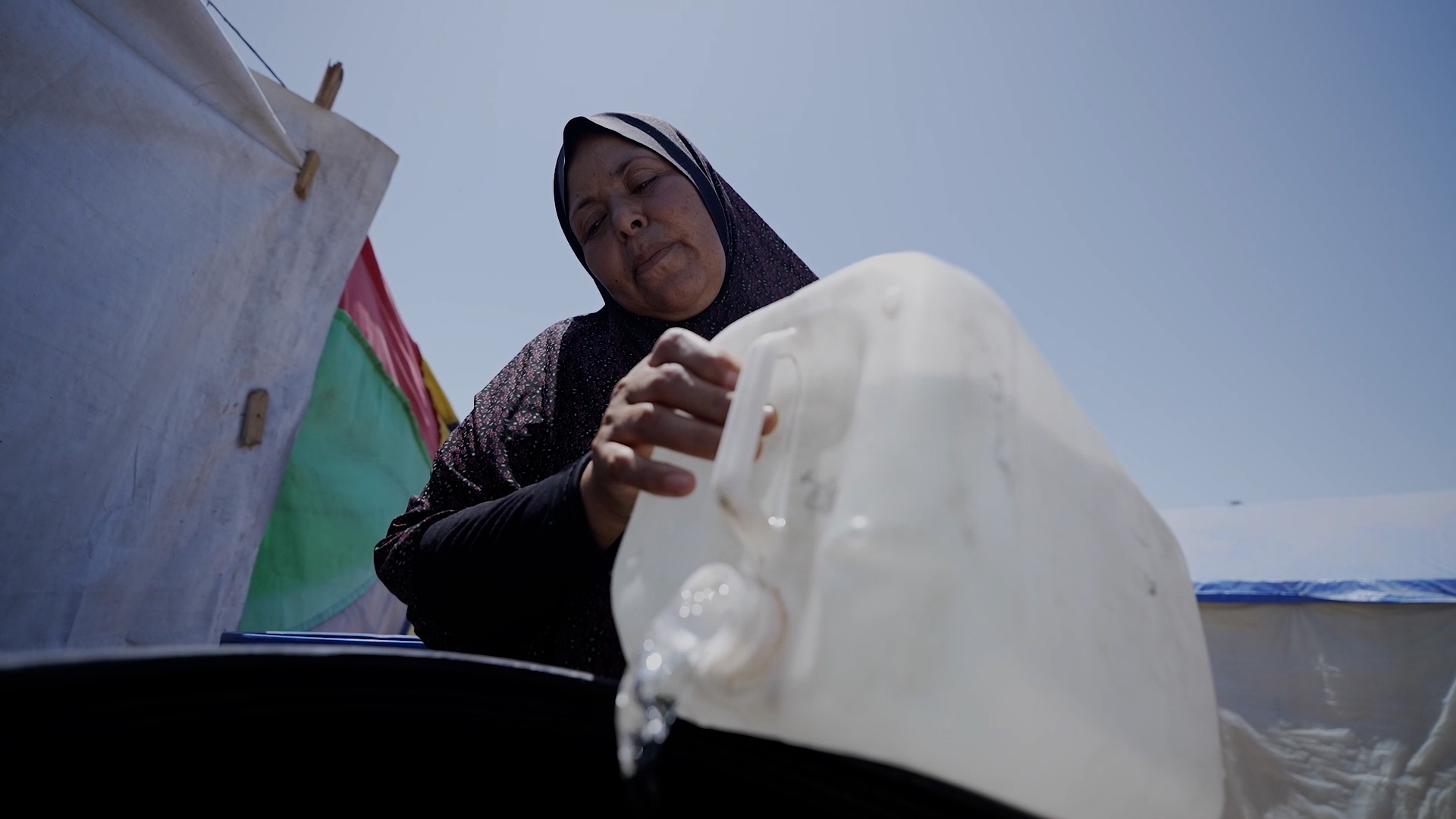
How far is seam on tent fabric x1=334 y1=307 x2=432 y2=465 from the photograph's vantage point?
7.95 feet

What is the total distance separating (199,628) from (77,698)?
6.21 ft

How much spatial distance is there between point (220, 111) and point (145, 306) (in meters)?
0.60

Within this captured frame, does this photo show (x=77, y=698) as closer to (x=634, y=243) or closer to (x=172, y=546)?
(x=634, y=243)

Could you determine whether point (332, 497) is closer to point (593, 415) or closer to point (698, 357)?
point (593, 415)

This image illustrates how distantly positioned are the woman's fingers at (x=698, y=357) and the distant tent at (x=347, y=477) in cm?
210

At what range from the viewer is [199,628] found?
70.1 inches

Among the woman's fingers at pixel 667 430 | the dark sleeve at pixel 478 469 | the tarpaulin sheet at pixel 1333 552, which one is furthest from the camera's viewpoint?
the tarpaulin sheet at pixel 1333 552

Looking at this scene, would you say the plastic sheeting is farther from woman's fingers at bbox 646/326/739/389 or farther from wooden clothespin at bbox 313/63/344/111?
wooden clothespin at bbox 313/63/344/111

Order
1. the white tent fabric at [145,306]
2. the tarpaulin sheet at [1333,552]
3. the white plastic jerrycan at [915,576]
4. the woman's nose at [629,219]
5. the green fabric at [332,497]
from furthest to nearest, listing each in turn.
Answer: the tarpaulin sheet at [1333,552], the green fabric at [332,497], the white tent fabric at [145,306], the woman's nose at [629,219], the white plastic jerrycan at [915,576]

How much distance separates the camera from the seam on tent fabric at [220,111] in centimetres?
141

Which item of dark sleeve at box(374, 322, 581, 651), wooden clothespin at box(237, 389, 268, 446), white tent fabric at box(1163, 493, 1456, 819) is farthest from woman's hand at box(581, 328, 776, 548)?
white tent fabric at box(1163, 493, 1456, 819)

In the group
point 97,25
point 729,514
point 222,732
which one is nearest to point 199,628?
point 97,25

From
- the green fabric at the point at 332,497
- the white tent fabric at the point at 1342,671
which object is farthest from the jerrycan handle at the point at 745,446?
the white tent fabric at the point at 1342,671

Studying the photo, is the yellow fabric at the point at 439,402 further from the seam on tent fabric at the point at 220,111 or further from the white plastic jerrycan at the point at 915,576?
the white plastic jerrycan at the point at 915,576
